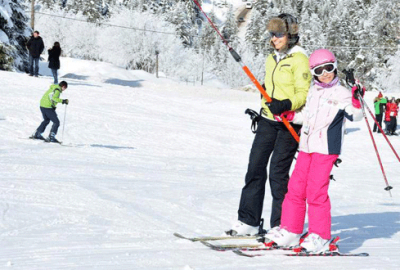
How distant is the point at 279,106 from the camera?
4281 mm

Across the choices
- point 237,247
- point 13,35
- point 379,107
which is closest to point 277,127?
point 237,247

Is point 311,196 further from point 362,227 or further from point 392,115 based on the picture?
point 392,115

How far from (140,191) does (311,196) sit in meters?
3.49

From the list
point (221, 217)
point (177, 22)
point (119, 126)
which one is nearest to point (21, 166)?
point (221, 217)

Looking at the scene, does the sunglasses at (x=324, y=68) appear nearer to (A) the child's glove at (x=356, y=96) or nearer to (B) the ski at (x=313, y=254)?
(A) the child's glove at (x=356, y=96)

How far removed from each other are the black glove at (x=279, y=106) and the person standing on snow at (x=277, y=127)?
4 cm

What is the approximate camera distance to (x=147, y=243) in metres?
4.25

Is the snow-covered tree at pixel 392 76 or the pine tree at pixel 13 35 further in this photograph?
the snow-covered tree at pixel 392 76

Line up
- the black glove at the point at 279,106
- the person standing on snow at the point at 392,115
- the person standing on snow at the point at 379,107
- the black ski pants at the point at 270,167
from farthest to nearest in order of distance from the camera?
the person standing on snow at the point at 379,107 → the person standing on snow at the point at 392,115 → the black ski pants at the point at 270,167 → the black glove at the point at 279,106

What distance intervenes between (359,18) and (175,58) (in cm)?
3657

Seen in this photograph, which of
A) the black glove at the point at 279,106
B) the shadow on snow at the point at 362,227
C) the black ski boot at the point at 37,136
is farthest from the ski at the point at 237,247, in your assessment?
the black ski boot at the point at 37,136

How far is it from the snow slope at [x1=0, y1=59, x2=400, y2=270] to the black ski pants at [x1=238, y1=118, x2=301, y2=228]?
0.53 meters

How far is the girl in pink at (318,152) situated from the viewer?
4.17 meters

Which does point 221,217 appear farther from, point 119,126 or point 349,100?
point 119,126
